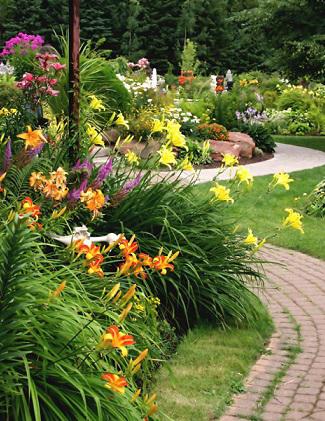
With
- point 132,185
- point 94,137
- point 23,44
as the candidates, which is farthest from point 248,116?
point 132,185

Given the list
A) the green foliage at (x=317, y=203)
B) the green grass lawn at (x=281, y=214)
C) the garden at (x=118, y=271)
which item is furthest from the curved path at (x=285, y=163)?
the garden at (x=118, y=271)

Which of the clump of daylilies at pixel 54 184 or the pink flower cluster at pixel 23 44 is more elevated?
the pink flower cluster at pixel 23 44

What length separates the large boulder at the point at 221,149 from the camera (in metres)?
14.5

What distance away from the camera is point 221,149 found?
14602mm

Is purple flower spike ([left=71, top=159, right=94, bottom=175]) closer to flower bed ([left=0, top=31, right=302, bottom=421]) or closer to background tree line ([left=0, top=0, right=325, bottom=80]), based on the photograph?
flower bed ([left=0, top=31, right=302, bottom=421])

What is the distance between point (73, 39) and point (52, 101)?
240 inches

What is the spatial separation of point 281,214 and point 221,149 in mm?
5395

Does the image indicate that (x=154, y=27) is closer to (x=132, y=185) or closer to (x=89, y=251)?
(x=132, y=185)

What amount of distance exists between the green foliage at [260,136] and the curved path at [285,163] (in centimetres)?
26

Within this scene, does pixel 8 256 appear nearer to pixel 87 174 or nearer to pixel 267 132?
pixel 87 174

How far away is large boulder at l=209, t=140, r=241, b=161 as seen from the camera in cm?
1448

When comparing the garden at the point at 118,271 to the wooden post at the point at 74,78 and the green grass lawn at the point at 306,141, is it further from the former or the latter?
the green grass lawn at the point at 306,141

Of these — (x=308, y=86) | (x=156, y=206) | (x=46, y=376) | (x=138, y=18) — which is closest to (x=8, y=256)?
(x=46, y=376)

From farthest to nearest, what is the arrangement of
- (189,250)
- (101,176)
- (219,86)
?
(219,86)
(189,250)
(101,176)
